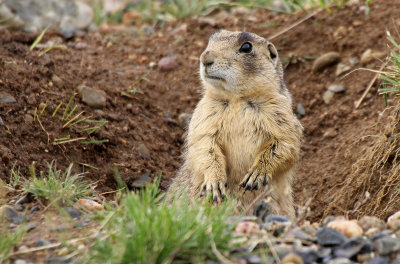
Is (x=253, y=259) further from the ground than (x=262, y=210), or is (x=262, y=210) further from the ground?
(x=253, y=259)

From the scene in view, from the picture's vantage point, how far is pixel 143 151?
693 cm

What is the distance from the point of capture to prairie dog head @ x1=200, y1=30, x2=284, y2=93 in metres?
5.25

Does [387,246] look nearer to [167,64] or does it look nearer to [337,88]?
[337,88]

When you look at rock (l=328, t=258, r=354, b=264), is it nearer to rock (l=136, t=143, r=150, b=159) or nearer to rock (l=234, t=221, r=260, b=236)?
rock (l=234, t=221, r=260, b=236)

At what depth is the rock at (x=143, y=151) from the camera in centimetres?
690

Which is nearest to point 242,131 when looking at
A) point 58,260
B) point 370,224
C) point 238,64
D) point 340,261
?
point 238,64

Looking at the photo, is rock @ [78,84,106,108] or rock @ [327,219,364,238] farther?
rock @ [78,84,106,108]

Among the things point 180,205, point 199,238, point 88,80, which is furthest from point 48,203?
point 88,80

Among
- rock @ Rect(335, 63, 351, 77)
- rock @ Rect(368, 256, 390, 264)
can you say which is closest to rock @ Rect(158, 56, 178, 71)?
rock @ Rect(335, 63, 351, 77)

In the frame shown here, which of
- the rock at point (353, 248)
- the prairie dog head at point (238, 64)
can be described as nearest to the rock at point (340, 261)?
the rock at point (353, 248)

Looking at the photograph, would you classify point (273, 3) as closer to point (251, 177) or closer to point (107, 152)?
point (107, 152)

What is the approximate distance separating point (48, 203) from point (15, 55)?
290 centimetres

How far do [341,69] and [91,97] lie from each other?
3121 millimetres

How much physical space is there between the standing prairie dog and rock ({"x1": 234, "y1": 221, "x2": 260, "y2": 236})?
116 cm
